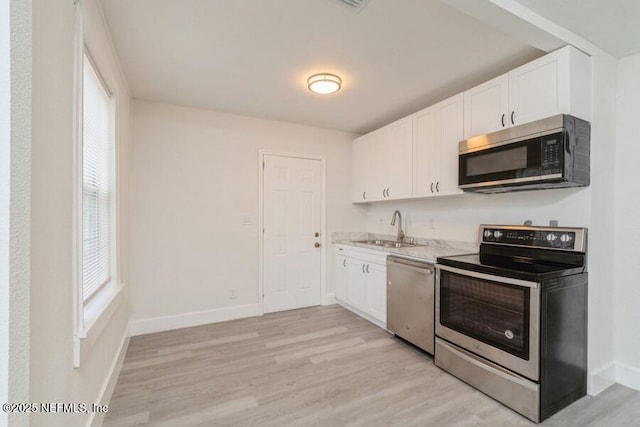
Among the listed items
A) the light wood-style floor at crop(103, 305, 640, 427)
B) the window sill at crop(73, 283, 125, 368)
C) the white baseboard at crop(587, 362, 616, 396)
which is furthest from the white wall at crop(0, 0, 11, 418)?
the white baseboard at crop(587, 362, 616, 396)

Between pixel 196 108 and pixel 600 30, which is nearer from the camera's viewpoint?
pixel 600 30

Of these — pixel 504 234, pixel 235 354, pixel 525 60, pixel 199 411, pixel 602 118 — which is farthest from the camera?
pixel 235 354

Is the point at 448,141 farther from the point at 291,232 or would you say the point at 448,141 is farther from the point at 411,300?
the point at 291,232

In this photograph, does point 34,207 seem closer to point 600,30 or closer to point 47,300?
point 47,300

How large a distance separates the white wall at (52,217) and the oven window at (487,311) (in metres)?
2.45

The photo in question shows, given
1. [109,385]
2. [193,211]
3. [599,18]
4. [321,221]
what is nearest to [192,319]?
[193,211]

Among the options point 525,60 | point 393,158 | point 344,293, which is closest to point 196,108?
point 393,158

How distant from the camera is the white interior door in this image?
3854 mm

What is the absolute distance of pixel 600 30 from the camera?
194 centimetres

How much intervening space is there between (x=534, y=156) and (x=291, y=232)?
283 cm

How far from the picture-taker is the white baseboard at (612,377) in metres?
2.08

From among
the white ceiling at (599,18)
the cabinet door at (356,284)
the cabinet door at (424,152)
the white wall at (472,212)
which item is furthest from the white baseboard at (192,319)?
the white ceiling at (599,18)

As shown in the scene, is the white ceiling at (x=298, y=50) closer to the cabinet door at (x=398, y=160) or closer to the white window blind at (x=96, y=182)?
the cabinet door at (x=398, y=160)

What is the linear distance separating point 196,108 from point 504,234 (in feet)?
11.7
